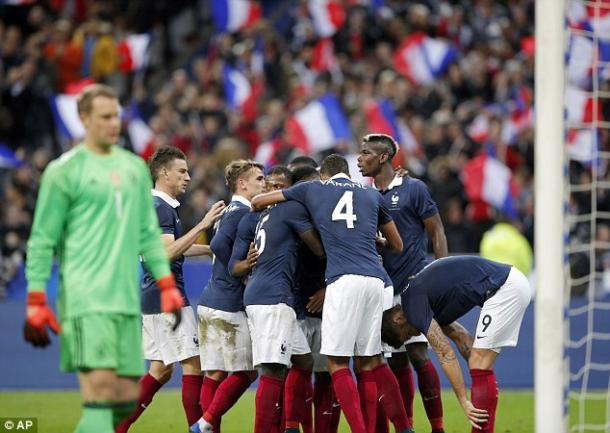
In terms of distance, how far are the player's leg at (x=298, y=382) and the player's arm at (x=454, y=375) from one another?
40.7 inches

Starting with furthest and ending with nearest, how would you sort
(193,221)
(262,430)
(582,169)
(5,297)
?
1. (582,169)
2. (193,221)
3. (5,297)
4. (262,430)

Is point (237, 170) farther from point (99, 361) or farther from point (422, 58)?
point (422, 58)

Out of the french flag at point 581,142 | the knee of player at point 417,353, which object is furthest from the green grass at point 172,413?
the french flag at point 581,142

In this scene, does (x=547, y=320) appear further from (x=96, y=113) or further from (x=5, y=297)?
(x=5, y=297)

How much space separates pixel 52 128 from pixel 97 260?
43.9 ft

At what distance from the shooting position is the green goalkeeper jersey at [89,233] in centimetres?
666

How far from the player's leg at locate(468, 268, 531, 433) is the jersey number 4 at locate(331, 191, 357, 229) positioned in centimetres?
123

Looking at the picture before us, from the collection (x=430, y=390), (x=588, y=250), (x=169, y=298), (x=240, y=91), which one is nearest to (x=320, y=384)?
(x=430, y=390)

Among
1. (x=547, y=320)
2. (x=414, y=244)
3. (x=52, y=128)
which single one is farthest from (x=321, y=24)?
(x=547, y=320)

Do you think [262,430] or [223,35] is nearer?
[262,430]

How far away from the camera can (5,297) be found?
15.6 m

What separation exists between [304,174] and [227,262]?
0.97 meters

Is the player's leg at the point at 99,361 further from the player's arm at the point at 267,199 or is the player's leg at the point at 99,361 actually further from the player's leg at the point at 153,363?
the player's leg at the point at 153,363

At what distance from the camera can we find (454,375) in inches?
348
